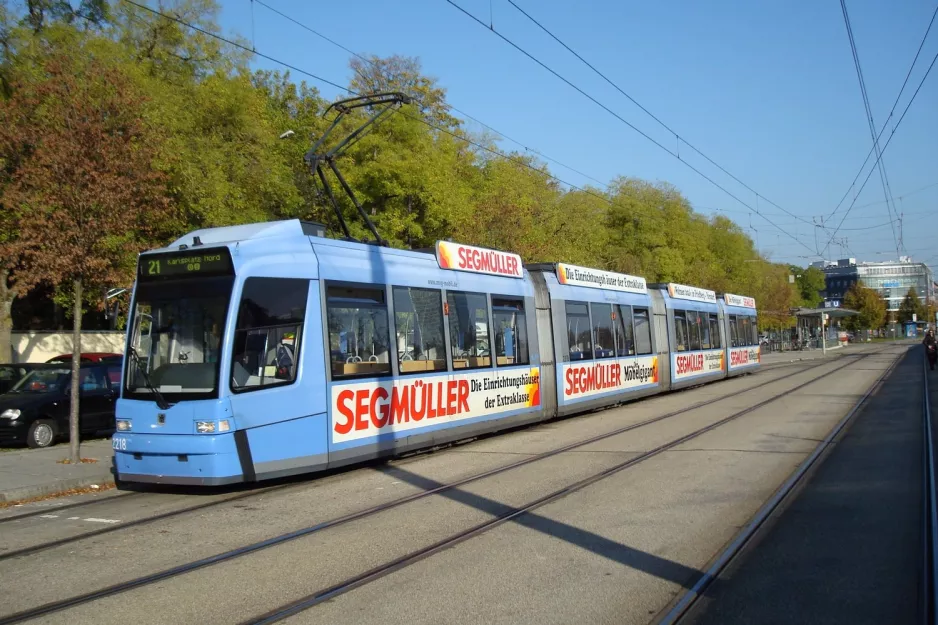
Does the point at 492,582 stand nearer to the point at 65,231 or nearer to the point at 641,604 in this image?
the point at 641,604

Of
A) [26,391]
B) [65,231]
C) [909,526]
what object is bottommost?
[909,526]

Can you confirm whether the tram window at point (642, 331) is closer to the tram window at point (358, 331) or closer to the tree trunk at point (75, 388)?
the tram window at point (358, 331)

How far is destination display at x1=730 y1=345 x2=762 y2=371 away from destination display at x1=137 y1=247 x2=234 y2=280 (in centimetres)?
2591

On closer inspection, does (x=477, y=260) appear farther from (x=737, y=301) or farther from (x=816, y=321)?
(x=816, y=321)

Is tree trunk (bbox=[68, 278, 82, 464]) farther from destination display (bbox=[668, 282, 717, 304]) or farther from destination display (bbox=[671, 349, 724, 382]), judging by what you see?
destination display (bbox=[668, 282, 717, 304])

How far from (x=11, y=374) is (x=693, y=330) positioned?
65.0 ft

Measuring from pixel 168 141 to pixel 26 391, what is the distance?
695 centimetres

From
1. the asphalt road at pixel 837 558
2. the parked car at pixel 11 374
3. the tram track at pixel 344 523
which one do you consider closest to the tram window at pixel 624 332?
the tram track at pixel 344 523

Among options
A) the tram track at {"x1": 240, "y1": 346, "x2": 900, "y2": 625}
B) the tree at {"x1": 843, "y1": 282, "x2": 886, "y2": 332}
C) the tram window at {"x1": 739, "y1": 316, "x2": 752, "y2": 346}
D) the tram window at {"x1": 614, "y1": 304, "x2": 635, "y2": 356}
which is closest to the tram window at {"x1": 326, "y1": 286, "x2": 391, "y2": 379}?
the tram track at {"x1": 240, "y1": 346, "x2": 900, "y2": 625}

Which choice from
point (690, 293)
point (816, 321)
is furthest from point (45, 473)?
point (816, 321)

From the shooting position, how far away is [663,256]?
64125 millimetres

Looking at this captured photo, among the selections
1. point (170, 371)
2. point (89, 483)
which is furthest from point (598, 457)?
point (89, 483)

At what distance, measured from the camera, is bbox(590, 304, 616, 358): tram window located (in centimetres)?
1920

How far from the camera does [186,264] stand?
9.89 m
